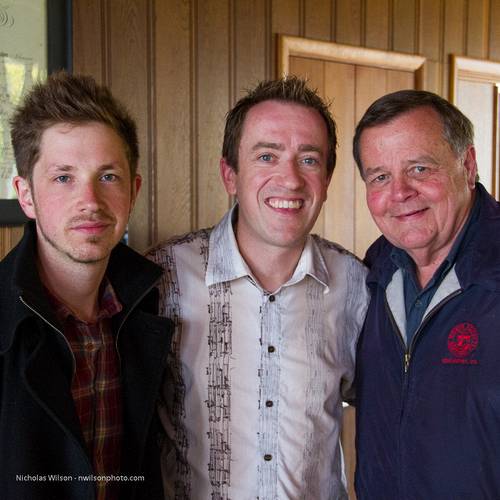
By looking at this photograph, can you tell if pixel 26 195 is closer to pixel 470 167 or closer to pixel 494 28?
pixel 470 167

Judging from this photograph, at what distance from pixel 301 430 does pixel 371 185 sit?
2.31ft

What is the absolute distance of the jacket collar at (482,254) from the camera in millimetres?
1486

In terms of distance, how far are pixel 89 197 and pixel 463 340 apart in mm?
935

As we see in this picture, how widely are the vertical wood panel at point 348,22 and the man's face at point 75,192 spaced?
1.90m

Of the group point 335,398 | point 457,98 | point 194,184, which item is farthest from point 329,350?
point 457,98

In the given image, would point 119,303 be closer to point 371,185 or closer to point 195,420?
point 195,420

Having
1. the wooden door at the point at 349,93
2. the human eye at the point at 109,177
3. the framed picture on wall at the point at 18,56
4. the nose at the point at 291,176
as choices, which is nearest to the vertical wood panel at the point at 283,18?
the wooden door at the point at 349,93

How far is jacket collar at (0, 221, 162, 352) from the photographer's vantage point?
1.24m

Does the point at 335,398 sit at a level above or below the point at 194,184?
below

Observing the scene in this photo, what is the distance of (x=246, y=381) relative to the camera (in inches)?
64.4

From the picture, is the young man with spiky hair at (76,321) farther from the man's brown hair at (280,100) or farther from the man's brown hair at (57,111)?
the man's brown hair at (280,100)

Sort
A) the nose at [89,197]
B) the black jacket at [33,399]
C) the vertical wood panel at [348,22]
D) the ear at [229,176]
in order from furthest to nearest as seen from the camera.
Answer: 1. the vertical wood panel at [348,22]
2. the ear at [229,176]
3. the nose at [89,197]
4. the black jacket at [33,399]

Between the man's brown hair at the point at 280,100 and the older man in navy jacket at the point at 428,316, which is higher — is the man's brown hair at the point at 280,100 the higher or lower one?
the higher one

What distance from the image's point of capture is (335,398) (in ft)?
5.75
